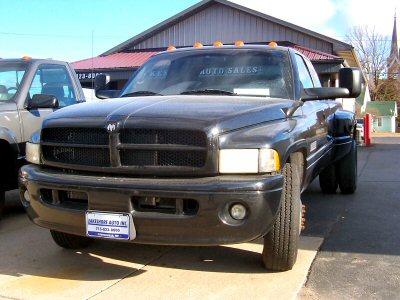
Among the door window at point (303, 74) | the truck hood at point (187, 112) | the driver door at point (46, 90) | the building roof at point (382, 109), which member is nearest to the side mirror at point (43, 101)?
the driver door at point (46, 90)

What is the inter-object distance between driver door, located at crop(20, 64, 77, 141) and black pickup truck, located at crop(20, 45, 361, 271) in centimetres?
178

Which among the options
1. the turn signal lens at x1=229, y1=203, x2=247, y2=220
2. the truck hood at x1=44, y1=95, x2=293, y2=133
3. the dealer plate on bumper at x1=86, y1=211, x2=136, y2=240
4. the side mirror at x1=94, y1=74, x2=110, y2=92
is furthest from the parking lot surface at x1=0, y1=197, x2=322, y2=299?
the side mirror at x1=94, y1=74, x2=110, y2=92

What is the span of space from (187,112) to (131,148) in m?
0.44

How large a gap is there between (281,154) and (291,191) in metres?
0.35

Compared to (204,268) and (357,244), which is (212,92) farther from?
(357,244)

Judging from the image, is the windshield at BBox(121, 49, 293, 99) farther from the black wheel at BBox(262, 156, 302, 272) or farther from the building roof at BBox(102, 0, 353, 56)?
the building roof at BBox(102, 0, 353, 56)

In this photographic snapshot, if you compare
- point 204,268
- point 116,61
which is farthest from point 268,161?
point 116,61

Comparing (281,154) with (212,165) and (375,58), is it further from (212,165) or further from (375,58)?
(375,58)

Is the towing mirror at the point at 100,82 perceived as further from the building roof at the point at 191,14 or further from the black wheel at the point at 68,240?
the building roof at the point at 191,14

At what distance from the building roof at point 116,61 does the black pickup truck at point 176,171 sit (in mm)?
17230

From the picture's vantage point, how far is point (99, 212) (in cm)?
338

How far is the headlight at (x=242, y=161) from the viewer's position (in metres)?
3.23

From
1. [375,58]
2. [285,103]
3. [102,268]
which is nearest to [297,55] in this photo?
[285,103]

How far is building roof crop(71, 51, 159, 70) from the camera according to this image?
21469 mm
